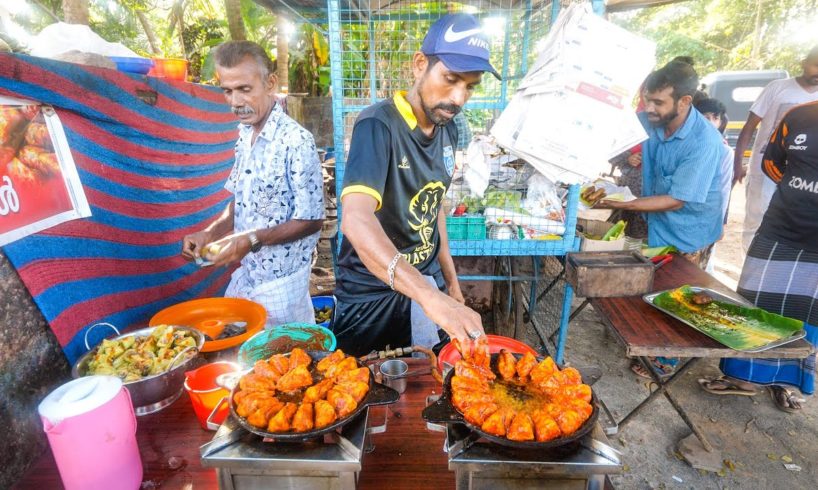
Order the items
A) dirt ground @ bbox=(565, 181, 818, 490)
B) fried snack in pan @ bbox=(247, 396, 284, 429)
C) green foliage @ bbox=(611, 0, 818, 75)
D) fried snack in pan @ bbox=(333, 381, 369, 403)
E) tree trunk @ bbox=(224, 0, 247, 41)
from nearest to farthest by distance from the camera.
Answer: fried snack in pan @ bbox=(247, 396, 284, 429) → fried snack in pan @ bbox=(333, 381, 369, 403) → dirt ground @ bbox=(565, 181, 818, 490) → tree trunk @ bbox=(224, 0, 247, 41) → green foliage @ bbox=(611, 0, 818, 75)

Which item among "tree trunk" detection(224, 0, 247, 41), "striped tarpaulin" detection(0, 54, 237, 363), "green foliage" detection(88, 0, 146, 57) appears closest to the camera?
"striped tarpaulin" detection(0, 54, 237, 363)

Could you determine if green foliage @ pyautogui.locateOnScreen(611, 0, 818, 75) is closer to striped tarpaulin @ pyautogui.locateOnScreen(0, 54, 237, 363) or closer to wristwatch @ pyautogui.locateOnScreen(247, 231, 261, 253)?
striped tarpaulin @ pyautogui.locateOnScreen(0, 54, 237, 363)

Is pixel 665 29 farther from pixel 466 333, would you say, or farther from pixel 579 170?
pixel 466 333

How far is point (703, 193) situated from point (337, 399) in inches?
144

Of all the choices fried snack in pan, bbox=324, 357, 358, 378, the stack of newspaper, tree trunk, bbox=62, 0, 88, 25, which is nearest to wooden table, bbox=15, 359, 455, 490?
fried snack in pan, bbox=324, 357, 358, 378

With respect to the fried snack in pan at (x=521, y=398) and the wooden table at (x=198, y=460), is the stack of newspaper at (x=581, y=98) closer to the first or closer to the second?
the fried snack in pan at (x=521, y=398)

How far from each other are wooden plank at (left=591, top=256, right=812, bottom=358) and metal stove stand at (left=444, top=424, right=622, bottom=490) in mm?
1354

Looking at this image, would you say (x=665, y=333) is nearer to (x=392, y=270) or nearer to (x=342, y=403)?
(x=392, y=270)

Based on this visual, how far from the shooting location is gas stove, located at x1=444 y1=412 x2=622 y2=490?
1166mm

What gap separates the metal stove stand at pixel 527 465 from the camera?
117 cm

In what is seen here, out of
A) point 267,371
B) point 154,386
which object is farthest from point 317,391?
point 154,386

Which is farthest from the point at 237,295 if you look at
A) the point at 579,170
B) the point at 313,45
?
the point at 313,45

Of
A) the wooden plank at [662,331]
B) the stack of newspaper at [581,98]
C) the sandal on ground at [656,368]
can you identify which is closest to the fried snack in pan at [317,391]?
the wooden plank at [662,331]

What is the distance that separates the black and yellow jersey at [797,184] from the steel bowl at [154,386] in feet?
14.1
